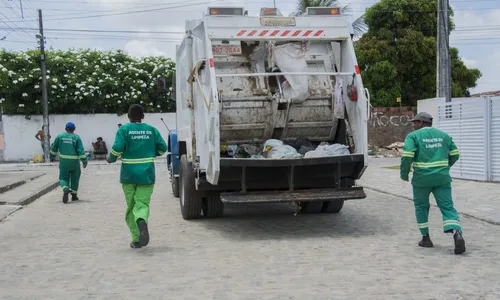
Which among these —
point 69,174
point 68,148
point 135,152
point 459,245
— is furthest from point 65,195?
point 459,245

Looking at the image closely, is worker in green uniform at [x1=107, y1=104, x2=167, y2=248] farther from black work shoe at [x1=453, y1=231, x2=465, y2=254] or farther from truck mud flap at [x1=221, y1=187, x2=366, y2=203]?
black work shoe at [x1=453, y1=231, x2=465, y2=254]

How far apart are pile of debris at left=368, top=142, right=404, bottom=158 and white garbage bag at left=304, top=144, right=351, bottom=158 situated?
721 inches

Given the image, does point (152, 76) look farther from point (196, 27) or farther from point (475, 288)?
point (475, 288)

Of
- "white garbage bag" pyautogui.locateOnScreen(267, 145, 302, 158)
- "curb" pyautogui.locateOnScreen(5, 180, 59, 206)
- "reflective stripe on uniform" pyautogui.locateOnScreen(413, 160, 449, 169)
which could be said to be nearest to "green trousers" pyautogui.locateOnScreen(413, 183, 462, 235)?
"reflective stripe on uniform" pyautogui.locateOnScreen(413, 160, 449, 169)

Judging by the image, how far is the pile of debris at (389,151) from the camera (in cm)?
2694

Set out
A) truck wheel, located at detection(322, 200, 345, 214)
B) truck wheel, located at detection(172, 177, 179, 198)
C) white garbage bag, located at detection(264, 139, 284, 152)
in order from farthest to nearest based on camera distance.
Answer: truck wheel, located at detection(172, 177, 179, 198), truck wheel, located at detection(322, 200, 345, 214), white garbage bag, located at detection(264, 139, 284, 152)

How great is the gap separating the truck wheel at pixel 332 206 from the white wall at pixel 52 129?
22.2 metres

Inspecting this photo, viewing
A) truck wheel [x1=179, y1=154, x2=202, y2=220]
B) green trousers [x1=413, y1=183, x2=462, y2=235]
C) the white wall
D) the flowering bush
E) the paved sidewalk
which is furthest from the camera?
the white wall

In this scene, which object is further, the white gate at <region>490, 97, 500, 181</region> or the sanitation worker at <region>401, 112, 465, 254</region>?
the white gate at <region>490, 97, 500, 181</region>

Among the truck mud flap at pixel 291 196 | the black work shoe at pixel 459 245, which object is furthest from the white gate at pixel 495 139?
the black work shoe at pixel 459 245

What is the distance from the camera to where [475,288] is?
17.9 feet

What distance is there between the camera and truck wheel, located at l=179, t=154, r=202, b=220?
30.9 feet

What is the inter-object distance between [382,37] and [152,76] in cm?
1252

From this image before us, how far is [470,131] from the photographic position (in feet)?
49.6
